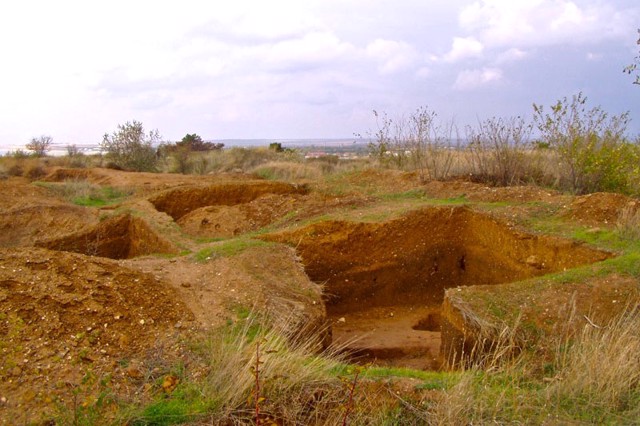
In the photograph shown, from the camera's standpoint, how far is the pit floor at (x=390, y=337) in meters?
7.65

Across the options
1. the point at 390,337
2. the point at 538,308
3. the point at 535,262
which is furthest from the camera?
the point at 390,337

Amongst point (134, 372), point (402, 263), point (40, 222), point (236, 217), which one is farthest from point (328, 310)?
point (40, 222)

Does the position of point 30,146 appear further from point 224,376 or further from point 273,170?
point 224,376

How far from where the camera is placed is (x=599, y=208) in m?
8.54

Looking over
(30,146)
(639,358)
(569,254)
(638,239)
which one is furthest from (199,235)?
(30,146)

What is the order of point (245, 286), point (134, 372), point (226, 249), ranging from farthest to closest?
point (226, 249)
point (245, 286)
point (134, 372)

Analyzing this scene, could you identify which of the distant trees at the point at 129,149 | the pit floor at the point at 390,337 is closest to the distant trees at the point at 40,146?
the distant trees at the point at 129,149

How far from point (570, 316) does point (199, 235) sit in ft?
20.2

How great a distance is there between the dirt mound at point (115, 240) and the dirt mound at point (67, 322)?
3186mm

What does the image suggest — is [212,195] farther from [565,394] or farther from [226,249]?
[565,394]

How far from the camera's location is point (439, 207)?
9.48m

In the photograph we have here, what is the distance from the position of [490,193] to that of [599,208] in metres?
1.91

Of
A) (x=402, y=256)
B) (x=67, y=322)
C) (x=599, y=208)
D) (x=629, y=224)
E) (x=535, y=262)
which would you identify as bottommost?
(x=402, y=256)

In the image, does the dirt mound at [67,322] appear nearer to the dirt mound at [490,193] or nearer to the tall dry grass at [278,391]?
the tall dry grass at [278,391]
